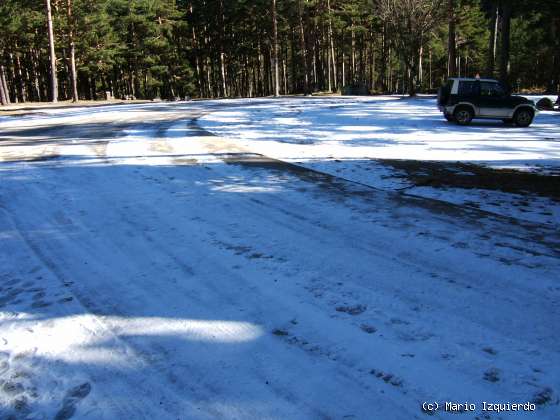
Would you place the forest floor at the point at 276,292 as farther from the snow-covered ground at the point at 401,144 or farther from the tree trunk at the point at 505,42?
the tree trunk at the point at 505,42

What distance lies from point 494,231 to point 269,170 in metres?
4.78

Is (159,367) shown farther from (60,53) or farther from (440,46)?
(440,46)

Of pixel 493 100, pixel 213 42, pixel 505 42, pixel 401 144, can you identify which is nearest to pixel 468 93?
pixel 493 100

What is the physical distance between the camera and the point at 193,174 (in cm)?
888

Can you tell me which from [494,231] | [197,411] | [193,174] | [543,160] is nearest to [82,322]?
[197,411]

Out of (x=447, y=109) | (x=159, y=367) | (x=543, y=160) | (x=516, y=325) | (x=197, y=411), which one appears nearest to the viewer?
(x=197, y=411)

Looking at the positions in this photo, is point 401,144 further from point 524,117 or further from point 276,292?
point 276,292

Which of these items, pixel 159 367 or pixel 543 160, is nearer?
Result: pixel 159 367

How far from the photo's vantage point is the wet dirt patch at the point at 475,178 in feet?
26.3

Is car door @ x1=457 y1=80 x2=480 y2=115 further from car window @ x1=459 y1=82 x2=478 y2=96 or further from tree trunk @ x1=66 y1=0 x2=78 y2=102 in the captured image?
tree trunk @ x1=66 y1=0 x2=78 y2=102

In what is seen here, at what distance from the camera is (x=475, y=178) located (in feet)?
28.6

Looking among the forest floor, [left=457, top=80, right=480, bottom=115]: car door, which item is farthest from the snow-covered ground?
[left=457, top=80, right=480, bottom=115]: car door

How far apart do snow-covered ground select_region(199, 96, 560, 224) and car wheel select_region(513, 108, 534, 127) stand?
310mm

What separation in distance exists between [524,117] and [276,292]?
1622 cm
